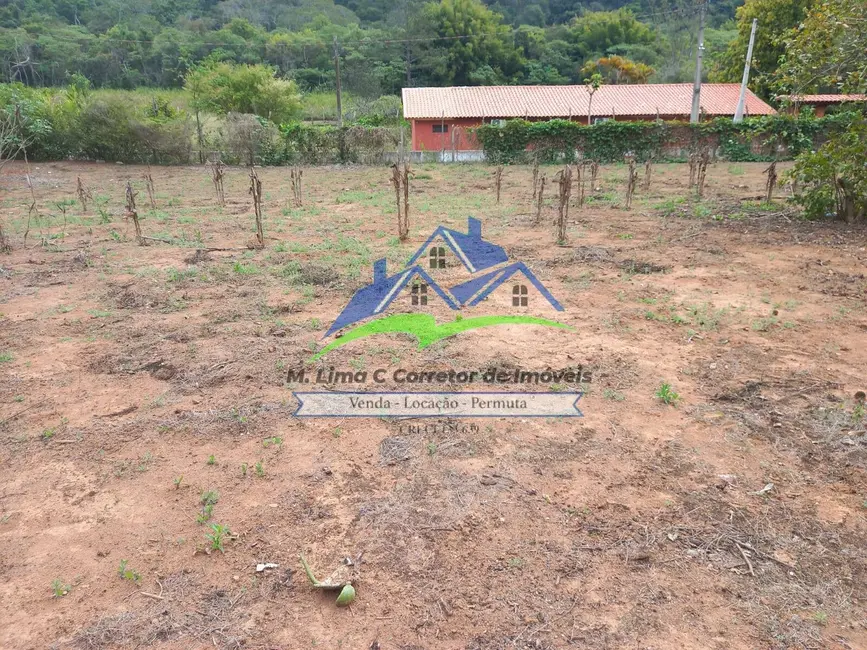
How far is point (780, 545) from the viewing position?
9.00ft

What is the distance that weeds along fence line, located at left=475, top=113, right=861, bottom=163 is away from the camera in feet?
63.2

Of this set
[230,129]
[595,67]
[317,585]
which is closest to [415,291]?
[317,585]

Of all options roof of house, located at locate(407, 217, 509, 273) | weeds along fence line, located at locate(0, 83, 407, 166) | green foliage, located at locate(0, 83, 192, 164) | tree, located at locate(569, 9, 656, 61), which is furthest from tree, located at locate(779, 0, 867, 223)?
tree, located at locate(569, 9, 656, 61)

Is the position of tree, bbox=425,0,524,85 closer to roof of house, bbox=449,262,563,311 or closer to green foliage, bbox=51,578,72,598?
roof of house, bbox=449,262,563,311

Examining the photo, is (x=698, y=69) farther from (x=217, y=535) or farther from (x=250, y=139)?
(x=217, y=535)

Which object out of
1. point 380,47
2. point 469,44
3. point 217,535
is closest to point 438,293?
point 217,535

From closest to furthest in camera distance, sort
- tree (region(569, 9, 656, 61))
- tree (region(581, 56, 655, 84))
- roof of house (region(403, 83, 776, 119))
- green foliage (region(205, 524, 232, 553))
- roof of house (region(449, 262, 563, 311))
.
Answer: green foliage (region(205, 524, 232, 553)) → roof of house (region(449, 262, 563, 311)) → roof of house (region(403, 83, 776, 119)) → tree (region(581, 56, 655, 84)) → tree (region(569, 9, 656, 61))

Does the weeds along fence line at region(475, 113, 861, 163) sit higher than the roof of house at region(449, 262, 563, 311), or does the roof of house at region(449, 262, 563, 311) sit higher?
the weeds along fence line at region(475, 113, 861, 163)

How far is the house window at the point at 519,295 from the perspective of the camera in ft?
19.7

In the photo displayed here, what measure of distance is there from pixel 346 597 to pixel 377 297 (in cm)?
399

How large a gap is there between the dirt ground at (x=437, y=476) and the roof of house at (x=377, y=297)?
23 centimetres

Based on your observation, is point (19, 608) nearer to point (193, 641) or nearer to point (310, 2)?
point (193, 641)

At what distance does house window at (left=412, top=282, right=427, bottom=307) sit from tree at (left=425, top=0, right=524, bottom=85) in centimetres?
3753

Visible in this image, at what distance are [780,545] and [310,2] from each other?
68919mm
